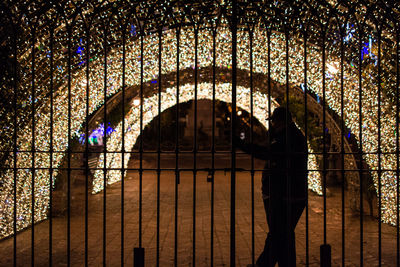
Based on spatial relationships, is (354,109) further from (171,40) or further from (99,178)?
(99,178)

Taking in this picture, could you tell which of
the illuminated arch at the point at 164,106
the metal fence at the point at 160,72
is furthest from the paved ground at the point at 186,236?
the illuminated arch at the point at 164,106

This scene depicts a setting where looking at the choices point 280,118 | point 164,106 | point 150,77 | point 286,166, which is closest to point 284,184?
point 286,166

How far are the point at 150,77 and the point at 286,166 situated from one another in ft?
19.7

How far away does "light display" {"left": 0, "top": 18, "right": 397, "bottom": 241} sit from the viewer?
655 cm

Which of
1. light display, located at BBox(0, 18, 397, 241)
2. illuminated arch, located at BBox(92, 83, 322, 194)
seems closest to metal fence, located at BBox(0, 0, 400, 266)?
light display, located at BBox(0, 18, 397, 241)

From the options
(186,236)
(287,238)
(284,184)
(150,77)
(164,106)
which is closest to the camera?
(287,238)

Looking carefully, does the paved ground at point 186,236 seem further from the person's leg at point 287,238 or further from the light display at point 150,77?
the light display at point 150,77

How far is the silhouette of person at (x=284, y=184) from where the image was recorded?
14.0 feet

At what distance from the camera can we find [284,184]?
435 centimetres

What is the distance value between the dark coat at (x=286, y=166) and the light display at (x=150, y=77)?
87.4 inches

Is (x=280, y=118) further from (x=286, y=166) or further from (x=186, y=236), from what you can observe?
(x=186, y=236)

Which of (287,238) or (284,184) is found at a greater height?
(284,184)

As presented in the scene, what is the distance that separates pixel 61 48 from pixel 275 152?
4554 mm

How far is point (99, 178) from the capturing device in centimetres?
1203
